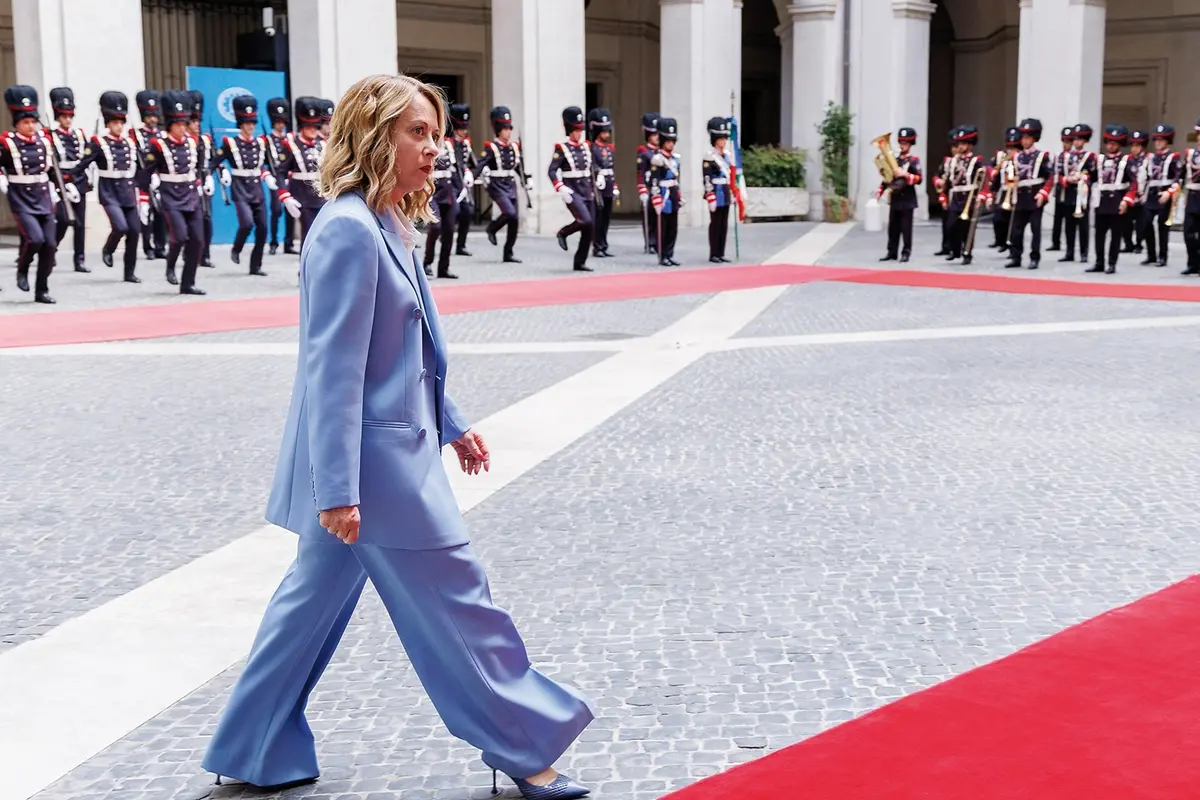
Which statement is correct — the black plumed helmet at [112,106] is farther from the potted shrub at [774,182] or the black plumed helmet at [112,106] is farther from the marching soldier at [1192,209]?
the potted shrub at [774,182]

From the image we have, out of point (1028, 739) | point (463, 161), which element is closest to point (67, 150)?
point (463, 161)

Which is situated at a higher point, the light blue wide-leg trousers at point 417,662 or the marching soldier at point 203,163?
the marching soldier at point 203,163

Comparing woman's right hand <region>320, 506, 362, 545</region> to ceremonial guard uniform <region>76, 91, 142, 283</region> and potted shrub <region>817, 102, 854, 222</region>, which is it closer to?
ceremonial guard uniform <region>76, 91, 142, 283</region>

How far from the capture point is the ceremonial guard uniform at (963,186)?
1798cm

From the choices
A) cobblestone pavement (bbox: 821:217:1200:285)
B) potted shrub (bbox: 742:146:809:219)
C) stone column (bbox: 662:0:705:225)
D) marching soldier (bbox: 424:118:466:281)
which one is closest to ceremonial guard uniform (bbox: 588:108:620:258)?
marching soldier (bbox: 424:118:466:281)

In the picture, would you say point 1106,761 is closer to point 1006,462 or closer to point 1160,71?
point 1006,462

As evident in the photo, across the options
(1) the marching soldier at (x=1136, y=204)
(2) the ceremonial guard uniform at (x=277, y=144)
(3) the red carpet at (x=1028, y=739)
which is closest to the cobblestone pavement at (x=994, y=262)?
(1) the marching soldier at (x=1136, y=204)

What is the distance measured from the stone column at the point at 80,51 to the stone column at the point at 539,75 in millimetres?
6487

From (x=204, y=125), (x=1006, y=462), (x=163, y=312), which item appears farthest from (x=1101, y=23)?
(x=1006, y=462)

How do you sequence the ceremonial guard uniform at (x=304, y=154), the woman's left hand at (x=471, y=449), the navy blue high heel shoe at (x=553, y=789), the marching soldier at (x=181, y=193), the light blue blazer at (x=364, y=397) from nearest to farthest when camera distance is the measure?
the light blue blazer at (x=364, y=397), the navy blue high heel shoe at (x=553, y=789), the woman's left hand at (x=471, y=449), the marching soldier at (x=181, y=193), the ceremonial guard uniform at (x=304, y=154)

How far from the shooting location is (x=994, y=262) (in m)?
18.7

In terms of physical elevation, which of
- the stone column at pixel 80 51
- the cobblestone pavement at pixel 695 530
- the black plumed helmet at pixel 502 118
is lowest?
the cobblestone pavement at pixel 695 530

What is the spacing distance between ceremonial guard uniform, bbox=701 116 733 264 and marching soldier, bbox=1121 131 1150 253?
461cm

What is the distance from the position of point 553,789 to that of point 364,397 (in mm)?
894
